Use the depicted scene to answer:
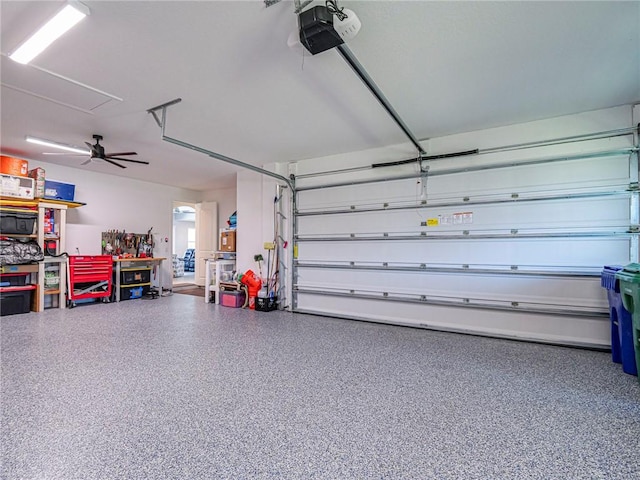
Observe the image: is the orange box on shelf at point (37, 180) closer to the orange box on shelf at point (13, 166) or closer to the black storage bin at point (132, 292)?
the orange box on shelf at point (13, 166)

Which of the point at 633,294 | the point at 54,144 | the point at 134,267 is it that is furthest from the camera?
the point at 134,267

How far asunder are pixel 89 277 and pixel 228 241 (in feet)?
8.66

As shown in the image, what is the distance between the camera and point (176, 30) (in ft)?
7.38

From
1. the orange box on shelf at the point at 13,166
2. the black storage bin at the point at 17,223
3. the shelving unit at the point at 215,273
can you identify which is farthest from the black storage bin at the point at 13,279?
the shelving unit at the point at 215,273

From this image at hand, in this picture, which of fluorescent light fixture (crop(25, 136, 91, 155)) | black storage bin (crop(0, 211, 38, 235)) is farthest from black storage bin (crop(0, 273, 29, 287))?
fluorescent light fixture (crop(25, 136, 91, 155))

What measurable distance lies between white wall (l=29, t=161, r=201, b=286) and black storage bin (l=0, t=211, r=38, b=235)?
1.05 m

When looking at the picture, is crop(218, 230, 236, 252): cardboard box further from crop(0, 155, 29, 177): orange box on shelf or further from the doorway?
the doorway

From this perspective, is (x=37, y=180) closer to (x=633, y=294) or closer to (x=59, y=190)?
(x=59, y=190)

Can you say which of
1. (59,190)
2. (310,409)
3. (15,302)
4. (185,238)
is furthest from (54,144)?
(185,238)

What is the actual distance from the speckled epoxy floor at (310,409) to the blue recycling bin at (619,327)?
0.12m

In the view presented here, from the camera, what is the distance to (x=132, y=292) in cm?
648

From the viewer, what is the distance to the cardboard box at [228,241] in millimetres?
6387

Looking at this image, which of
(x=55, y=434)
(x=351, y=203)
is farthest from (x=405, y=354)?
(x=55, y=434)

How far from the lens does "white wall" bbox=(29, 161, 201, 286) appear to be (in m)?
6.15
